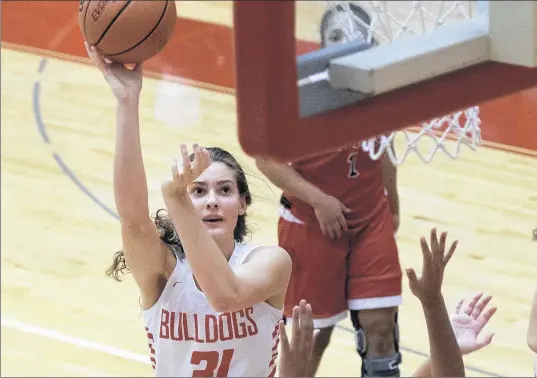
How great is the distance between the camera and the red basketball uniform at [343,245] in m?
4.01

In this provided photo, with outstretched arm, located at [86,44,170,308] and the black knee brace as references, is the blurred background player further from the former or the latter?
outstretched arm, located at [86,44,170,308]

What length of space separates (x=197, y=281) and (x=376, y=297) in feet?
4.39

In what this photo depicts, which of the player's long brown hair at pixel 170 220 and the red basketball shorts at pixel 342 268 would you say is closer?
the player's long brown hair at pixel 170 220

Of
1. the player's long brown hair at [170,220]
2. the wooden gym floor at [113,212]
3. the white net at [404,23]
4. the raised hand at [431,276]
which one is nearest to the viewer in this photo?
the raised hand at [431,276]

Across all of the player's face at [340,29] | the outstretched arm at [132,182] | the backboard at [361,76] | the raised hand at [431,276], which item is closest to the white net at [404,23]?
the player's face at [340,29]

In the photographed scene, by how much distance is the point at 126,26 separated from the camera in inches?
102

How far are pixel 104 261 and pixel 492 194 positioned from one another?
186cm

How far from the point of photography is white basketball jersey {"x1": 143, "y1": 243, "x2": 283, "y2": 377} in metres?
2.88

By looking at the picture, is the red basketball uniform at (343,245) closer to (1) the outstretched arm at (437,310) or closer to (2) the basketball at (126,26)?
(1) the outstretched arm at (437,310)

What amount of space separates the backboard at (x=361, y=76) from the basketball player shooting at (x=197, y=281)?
0.68 meters

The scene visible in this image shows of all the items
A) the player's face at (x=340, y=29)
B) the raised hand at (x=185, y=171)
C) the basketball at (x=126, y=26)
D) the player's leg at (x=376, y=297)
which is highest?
the basketball at (x=126, y=26)

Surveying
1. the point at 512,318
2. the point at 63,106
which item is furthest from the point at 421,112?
the point at 63,106

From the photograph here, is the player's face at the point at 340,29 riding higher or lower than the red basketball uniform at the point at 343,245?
higher

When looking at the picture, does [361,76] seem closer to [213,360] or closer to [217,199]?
Result: [217,199]
